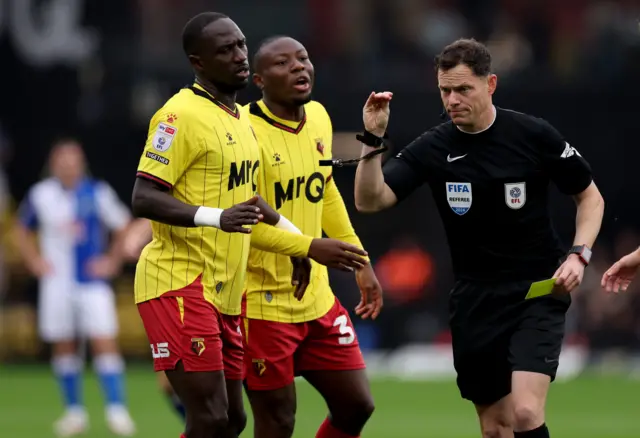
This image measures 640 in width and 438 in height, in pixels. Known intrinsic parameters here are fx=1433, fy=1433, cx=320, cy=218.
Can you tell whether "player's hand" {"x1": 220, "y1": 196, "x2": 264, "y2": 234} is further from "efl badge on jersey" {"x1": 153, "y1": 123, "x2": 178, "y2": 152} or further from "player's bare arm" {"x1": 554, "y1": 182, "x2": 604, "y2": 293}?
"player's bare arm" {"x1": 554, "y1": 182, "x2": 604, "y2": 293}

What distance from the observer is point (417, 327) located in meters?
→ 23.3

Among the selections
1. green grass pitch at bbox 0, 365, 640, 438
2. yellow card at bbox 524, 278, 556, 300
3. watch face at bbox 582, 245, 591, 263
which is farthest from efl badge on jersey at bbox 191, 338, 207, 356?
green grass pitch at bbox 0, 365, 640, 438

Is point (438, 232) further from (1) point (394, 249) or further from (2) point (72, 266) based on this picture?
(2) point (72, 266)

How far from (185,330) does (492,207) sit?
6.71 ft

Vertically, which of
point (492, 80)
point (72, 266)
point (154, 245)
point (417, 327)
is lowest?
point (417, 327)

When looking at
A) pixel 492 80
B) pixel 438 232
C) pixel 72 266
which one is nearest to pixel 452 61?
pixel 492 80

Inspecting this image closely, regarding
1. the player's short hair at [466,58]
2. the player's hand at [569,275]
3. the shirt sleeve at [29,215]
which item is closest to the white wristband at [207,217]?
the player's short hair at [466,58]

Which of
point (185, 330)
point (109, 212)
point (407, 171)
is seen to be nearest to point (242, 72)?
point (407, 171)

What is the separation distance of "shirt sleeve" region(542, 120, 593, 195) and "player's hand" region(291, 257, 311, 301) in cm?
158

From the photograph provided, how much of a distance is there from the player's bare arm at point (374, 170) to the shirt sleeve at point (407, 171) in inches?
2.9

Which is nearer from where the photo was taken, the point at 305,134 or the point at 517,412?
the point at 517,412

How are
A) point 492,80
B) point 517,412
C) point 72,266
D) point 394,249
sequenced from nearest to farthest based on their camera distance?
point 517,412 → point 492,80 → point 72,266 → point 394,249

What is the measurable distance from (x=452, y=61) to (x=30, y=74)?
47.7 feet

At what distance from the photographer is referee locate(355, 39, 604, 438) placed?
28.1 ft
